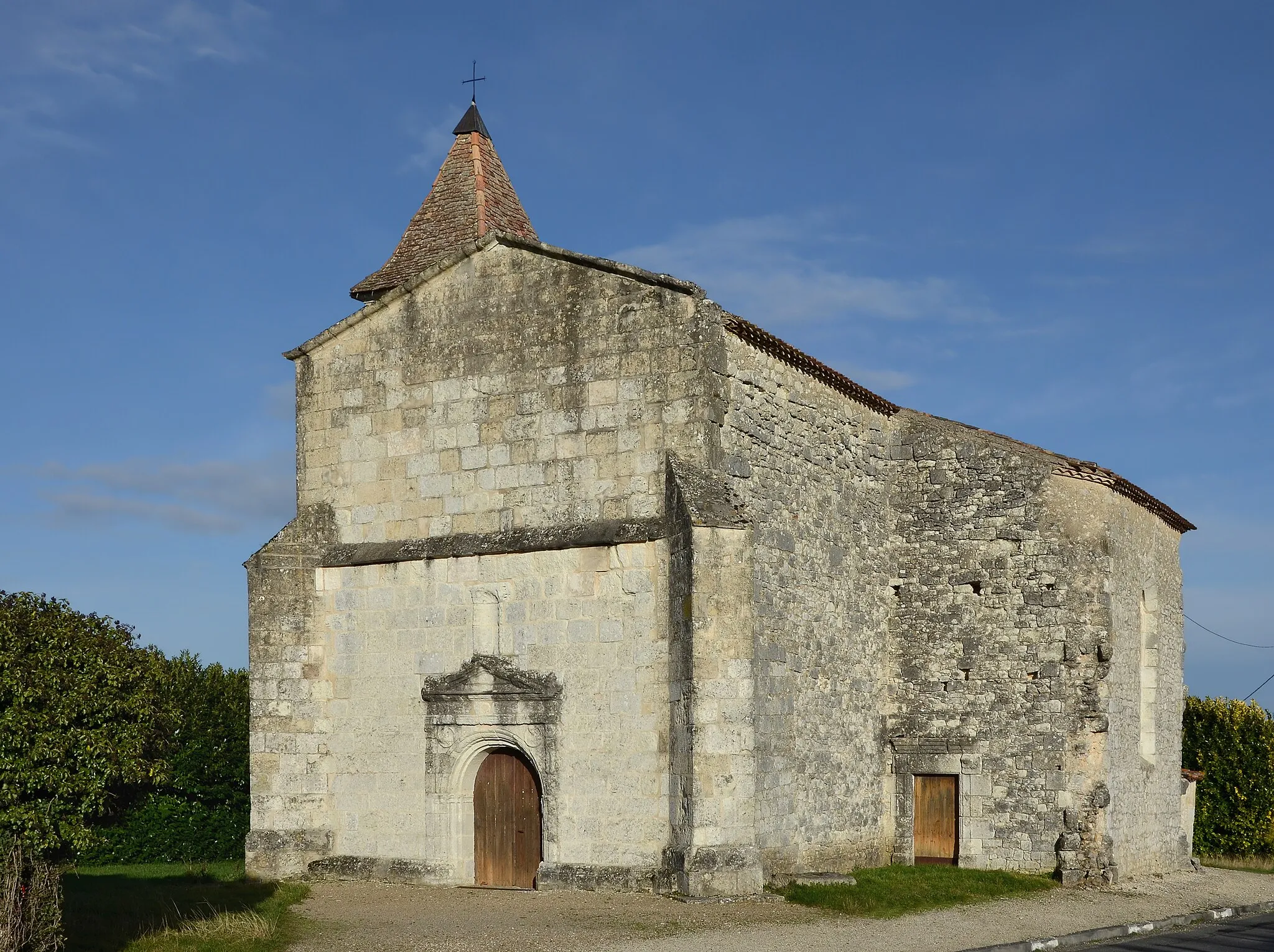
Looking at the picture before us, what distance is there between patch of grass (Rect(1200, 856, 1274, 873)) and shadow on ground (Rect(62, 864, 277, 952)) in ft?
53.6

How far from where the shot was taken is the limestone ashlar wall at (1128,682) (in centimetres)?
1723

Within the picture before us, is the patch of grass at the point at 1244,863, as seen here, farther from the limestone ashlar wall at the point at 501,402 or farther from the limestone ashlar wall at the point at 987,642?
the limestone ashlar wall at the point at 501,402

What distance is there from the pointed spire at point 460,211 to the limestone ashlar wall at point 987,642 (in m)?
7.47

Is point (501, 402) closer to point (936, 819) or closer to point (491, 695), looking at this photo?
point (491, 695)

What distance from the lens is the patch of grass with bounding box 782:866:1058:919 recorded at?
14.2 meters

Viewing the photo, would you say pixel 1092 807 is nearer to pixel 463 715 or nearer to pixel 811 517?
pixel 811 517

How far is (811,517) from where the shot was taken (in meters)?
16.6

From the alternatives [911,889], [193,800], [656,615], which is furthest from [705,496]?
[193,800]

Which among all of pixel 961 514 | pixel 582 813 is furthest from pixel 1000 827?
pixel 582 813

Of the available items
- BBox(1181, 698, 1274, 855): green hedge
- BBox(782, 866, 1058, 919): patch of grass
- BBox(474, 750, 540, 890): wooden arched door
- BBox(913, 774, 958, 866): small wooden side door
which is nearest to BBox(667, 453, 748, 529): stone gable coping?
BBox(474, 750, 540, 890): wooden arched door

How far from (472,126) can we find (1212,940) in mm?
16244

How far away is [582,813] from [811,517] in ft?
15.0

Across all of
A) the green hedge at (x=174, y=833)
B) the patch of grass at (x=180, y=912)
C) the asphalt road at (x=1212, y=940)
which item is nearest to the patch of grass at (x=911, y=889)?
the asphalt road at (x=1212, y=940)

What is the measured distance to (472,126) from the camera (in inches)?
884
